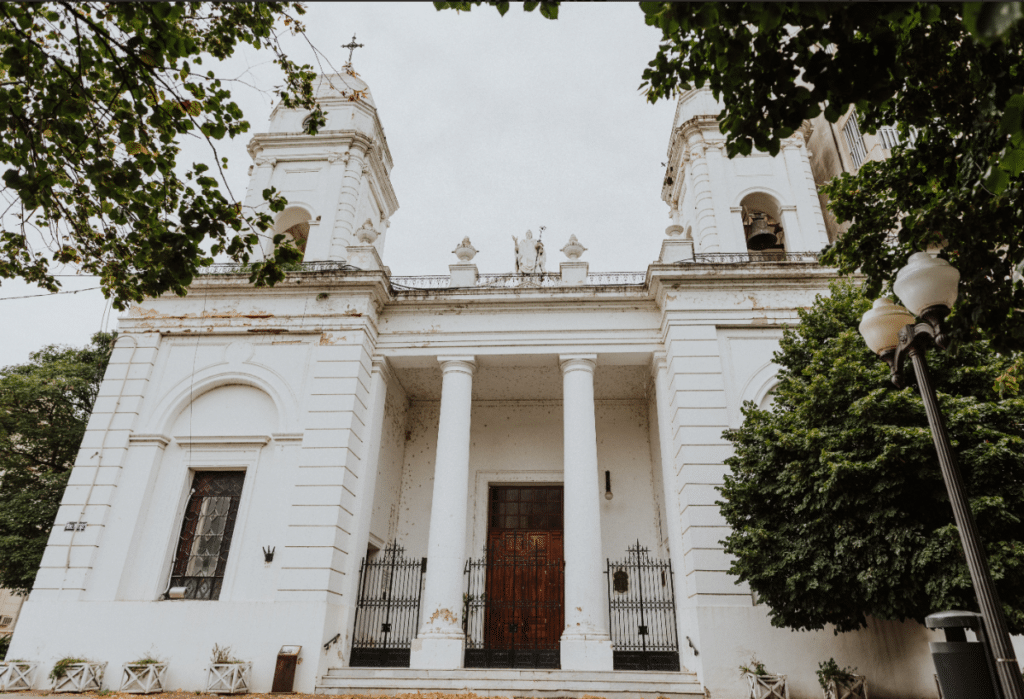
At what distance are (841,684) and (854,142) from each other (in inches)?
550

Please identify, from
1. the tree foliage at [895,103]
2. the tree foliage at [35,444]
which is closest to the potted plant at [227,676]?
the tree foliage at [35,444]

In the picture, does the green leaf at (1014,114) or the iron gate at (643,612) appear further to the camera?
the iron gate at (643,612)

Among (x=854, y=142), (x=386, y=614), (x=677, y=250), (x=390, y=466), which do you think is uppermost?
(x=854, y=142)

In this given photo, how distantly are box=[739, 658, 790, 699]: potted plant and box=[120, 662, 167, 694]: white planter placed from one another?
1020cm

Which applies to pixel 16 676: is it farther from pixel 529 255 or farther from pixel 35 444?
pixel 529 255

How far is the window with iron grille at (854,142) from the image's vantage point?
16.8m

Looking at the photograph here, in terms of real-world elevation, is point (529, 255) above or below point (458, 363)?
above

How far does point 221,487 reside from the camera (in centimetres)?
1345

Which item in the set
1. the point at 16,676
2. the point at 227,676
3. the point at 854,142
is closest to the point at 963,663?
the point at 227,676

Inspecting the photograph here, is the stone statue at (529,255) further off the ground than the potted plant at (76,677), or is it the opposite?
the stone statue at (529,255)

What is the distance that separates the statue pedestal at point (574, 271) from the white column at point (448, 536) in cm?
315

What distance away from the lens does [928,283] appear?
487cm

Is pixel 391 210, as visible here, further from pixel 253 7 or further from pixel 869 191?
pixel 869 191

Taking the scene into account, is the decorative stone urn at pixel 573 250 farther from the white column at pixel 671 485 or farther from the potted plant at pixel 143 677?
the potted plant at pixel 143 677
